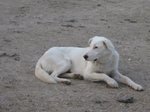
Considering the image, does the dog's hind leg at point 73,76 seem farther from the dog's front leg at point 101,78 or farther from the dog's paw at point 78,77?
the dog's front leg at point 101,78

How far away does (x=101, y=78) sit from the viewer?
20.9 feet

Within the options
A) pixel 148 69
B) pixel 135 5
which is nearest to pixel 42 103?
pixel 148 69

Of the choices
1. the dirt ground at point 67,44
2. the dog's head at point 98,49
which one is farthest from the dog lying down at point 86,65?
the dirt ground at point 67,44

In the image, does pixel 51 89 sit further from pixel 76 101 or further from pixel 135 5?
pixel 135 5

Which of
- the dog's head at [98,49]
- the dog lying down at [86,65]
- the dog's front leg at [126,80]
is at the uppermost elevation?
the dog's head at [98,49]

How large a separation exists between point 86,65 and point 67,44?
2.27 m

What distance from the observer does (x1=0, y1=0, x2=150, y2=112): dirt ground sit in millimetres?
5637

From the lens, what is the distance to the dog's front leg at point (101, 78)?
6.23m

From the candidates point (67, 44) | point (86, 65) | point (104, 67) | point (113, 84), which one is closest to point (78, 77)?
point (86, 65)

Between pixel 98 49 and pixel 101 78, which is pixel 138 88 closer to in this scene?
pixel 101 78

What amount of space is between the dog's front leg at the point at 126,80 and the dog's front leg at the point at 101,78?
210mm

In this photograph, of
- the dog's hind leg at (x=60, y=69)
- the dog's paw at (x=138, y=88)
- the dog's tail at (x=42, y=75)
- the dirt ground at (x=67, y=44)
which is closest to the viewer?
the dirt ground at (x=67, y=44)

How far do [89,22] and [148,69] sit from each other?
4.23 m

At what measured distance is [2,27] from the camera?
34.0 ft
